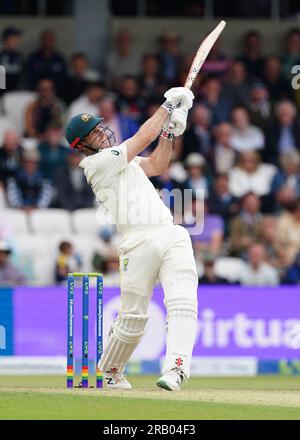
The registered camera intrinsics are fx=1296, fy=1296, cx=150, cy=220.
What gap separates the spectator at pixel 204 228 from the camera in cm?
1447

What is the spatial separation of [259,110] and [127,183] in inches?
327

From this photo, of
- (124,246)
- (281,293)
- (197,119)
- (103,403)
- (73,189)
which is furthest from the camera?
(197,119)

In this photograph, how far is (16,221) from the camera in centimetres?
1463

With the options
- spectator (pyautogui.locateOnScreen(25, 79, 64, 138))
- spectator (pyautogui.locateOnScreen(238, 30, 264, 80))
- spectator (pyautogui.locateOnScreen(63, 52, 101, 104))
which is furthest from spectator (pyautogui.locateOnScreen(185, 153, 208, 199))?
spectator (pyautogui.locateOnScreen(238, 30, 264, 80))

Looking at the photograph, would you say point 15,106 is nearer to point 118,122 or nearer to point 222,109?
point 118,122

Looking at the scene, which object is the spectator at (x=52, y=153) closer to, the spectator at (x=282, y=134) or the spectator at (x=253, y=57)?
the spectator at (x=282, y=134)

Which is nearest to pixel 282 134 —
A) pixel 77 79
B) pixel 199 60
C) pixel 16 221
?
pixel 77 79

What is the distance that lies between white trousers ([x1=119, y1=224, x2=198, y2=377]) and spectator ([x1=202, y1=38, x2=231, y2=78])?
8.61 meters

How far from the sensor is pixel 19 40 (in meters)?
16.7

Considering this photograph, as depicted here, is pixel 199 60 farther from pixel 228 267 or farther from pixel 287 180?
pixel 287 180

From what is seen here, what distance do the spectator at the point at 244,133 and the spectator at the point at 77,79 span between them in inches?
72.6

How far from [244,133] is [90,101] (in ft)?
6.49
